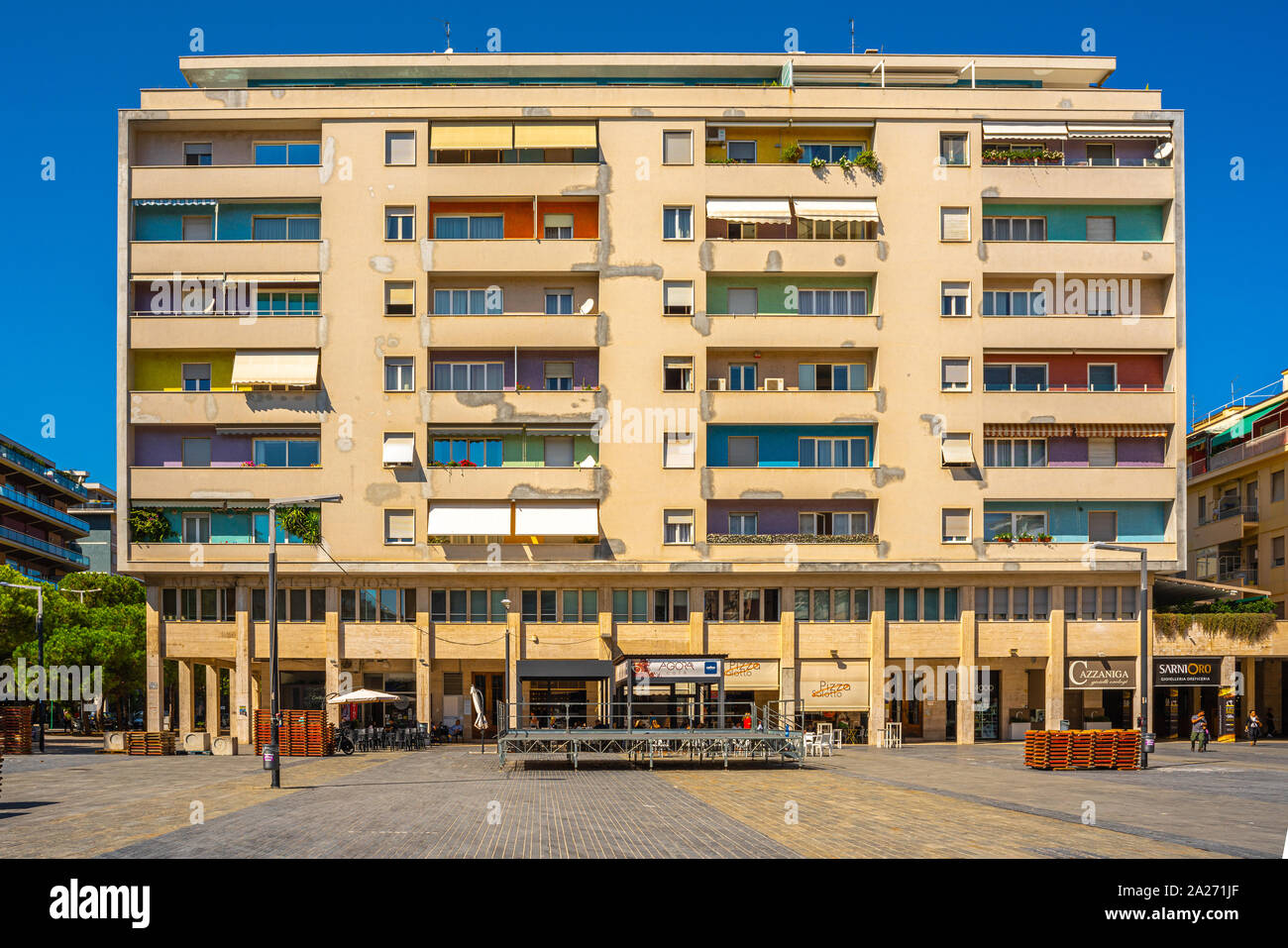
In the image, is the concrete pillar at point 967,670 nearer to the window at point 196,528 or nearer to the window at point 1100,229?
the window at point 1100,229

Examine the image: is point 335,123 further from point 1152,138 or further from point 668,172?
point 1152,138

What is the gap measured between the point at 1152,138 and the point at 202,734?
159ft

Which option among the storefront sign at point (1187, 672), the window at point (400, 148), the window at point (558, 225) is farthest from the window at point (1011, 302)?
the window at point (400, 148)

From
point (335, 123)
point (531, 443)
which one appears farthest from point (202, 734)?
point (335, 123)

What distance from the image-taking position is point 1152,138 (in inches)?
2168

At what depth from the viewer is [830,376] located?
2132 inches

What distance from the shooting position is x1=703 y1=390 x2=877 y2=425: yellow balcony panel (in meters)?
52.6

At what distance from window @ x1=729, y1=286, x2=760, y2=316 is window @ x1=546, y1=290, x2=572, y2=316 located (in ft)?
23.9

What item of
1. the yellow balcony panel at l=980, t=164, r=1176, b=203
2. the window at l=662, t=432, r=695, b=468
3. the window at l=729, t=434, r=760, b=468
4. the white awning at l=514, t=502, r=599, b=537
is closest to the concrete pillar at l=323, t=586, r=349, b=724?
the white awning at l=514, t=502, r=599, b=537

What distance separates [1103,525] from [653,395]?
20833mm

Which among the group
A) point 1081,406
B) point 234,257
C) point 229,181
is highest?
point 229,181

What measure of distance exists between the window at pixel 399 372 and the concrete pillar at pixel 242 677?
11.0 m

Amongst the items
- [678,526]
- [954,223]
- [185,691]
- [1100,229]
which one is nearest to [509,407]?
[678,526]

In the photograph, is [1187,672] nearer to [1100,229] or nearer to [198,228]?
[1100,229]
